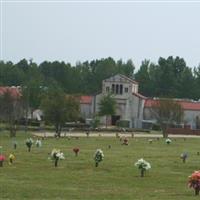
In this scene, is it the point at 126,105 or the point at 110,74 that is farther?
the point at 110,74

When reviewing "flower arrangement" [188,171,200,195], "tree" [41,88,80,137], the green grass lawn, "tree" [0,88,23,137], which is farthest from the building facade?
"flower arrangement" [188,171,200,195]

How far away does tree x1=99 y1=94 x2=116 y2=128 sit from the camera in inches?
4188

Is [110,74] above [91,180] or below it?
above

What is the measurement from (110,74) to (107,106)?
5708 centimetres

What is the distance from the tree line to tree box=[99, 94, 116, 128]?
137 feet

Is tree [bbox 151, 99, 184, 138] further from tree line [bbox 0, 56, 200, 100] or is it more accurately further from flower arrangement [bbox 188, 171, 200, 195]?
flower arrangement [bbox 188, 171, 200, 195]

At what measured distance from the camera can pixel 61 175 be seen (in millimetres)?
25281

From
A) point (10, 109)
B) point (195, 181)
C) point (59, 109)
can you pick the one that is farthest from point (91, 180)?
point (10, 109)

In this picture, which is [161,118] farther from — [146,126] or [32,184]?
[32,184]

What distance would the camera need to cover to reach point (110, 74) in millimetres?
163750

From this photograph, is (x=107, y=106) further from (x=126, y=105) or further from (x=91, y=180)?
(x=91, y=180)

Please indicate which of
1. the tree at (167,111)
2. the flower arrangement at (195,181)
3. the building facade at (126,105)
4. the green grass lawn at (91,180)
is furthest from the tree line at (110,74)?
the flower arrangement at (195,181)

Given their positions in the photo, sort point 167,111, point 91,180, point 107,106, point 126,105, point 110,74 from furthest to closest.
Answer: point 110,74, point 126,105, point 107,106, point 167,111, point 91,180

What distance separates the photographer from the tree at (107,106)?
106375mm
